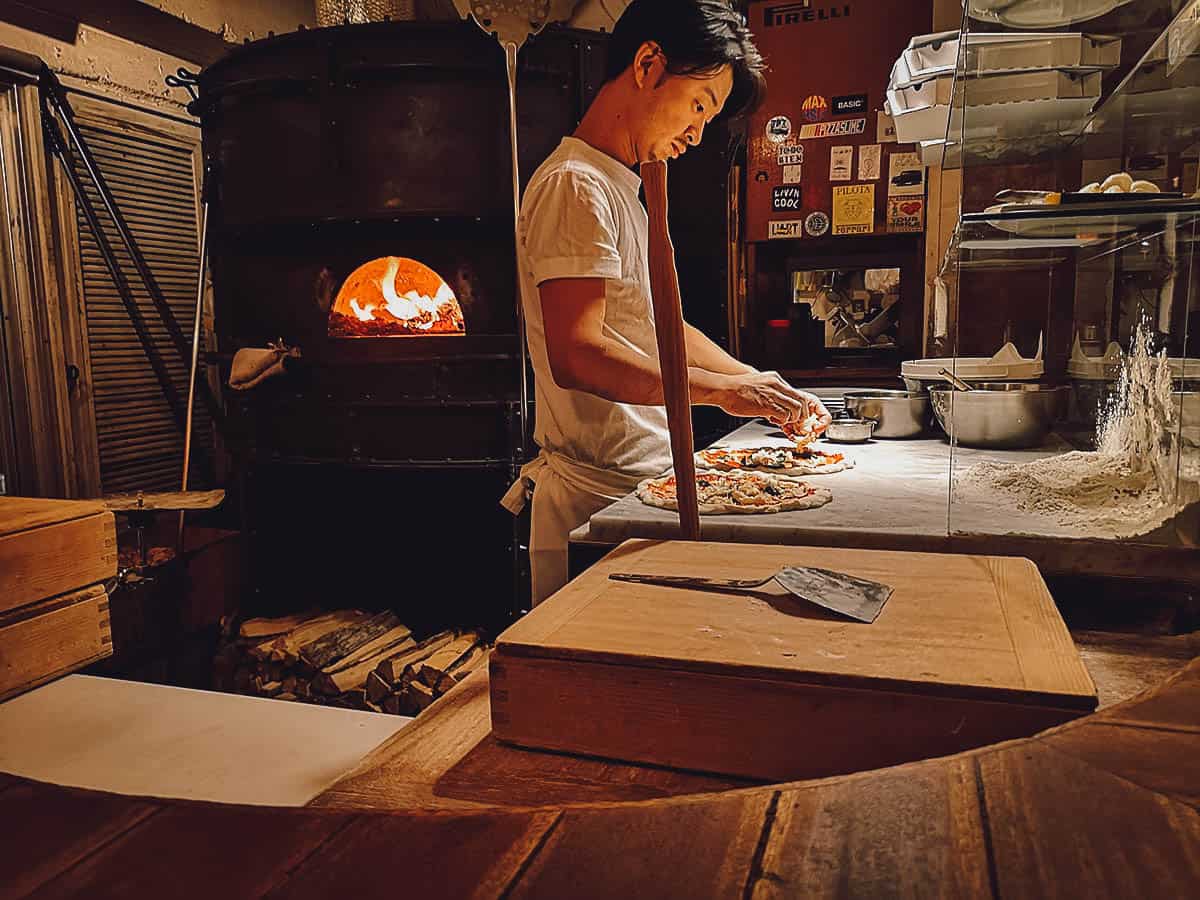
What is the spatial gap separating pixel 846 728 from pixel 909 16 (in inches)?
198

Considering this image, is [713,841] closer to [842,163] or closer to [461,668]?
[461,668]

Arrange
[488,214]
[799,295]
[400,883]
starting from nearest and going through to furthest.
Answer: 1. [400,883]
2. [488,214]
3. [799,295]

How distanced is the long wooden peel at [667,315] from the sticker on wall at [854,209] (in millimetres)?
4073

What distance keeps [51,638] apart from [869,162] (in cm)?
466

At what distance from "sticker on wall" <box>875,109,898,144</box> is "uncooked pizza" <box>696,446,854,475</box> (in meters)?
3.17

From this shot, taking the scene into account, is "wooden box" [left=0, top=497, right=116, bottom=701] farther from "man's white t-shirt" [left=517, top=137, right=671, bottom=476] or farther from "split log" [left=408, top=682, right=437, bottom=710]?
"man's white t-shirt" [left=517, top=137, right=671, bottom=476]

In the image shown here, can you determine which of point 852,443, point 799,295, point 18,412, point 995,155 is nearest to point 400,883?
point 995,155

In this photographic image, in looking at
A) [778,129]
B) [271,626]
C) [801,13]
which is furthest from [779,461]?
[801,13]

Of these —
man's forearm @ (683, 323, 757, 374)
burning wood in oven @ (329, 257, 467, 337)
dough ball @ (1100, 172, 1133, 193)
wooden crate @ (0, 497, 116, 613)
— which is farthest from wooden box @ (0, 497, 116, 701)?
dough ball @ (1100, 172, 1133, 193)

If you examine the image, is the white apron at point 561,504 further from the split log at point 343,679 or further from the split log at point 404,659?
the split log at point 343,679

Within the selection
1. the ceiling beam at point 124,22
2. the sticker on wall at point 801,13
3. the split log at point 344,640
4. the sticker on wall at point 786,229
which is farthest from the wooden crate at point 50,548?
the sticker on wall at point 801,13

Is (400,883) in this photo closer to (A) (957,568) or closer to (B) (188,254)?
(A) (957,568)

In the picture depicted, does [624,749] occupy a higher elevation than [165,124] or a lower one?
lower

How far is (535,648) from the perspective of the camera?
0.88 meters
